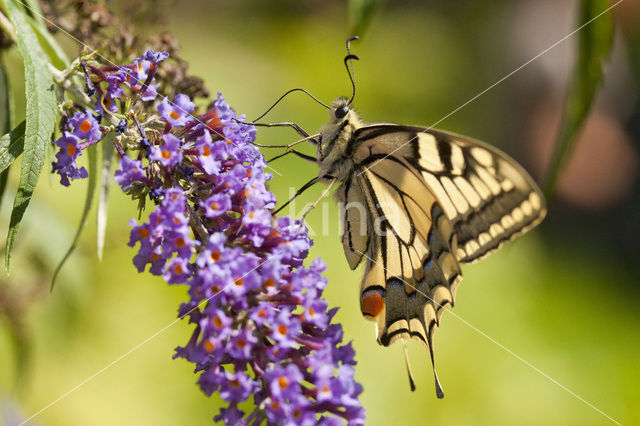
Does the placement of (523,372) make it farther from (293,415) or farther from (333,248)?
(293,415)

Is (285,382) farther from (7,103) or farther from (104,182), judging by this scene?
(7,103)

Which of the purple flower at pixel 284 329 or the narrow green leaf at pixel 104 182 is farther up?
the narrow green leaf at pixel 104 182

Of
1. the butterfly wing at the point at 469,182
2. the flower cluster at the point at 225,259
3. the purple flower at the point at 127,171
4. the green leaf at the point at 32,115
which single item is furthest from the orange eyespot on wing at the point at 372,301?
the green leaf at the point at 32,115

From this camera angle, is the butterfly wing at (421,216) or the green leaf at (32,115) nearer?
the green leaf at (32,115)

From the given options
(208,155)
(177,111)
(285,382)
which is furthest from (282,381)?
(177,111)

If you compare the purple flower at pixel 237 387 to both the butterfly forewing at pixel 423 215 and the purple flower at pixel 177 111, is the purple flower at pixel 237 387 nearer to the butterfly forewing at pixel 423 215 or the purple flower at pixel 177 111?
the purple flower at pixel 177 111

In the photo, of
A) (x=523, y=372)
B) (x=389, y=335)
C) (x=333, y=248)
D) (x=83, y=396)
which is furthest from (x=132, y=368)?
(x=523, y=372)

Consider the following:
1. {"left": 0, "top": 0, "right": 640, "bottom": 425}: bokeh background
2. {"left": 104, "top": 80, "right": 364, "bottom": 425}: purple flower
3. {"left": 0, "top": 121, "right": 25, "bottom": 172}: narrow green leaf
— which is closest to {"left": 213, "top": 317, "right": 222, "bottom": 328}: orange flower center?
{"left": 104, "top": 80, "right": 364, "bottom": 425}: purple flower
